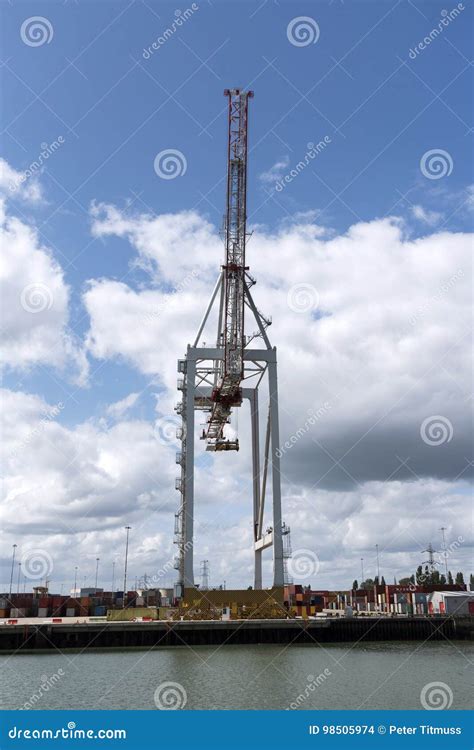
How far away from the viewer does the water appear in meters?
21.3

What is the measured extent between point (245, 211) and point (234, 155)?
3.76 metres

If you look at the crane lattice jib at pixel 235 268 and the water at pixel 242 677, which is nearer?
the water at pixel 242 677

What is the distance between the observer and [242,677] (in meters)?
25.7

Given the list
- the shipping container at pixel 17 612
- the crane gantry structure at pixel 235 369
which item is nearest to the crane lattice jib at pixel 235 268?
the crane gantry structure at pixel 235 369

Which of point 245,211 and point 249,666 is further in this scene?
point 245,211

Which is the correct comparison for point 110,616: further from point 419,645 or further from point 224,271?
point 224,271

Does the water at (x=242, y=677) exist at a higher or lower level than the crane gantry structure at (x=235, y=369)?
lower

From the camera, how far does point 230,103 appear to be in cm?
4519

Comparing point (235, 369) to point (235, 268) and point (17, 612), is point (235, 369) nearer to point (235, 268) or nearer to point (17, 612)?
point (235, 268)

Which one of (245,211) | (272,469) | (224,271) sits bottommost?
(272,469)

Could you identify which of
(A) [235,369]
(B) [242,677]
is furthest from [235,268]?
(B) [242,677]

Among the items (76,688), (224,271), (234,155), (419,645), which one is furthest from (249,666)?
(234,155)

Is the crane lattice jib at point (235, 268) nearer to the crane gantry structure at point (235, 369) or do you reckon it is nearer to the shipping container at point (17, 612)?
the crane gantry structure at point (235, 369)

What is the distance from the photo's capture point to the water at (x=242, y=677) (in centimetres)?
2127
